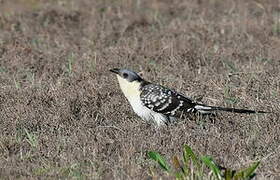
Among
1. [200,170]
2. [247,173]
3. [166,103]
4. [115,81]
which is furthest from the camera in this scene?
[115,81]

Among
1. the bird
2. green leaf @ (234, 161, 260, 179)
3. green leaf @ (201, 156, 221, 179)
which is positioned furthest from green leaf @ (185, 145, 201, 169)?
the bird

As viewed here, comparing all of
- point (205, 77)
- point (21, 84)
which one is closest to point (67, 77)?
point (21, 84)

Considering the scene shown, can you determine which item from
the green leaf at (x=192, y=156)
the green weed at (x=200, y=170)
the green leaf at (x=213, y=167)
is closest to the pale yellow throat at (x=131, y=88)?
the green weed at (x=200, y=170)

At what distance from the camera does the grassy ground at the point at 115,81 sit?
5672 millimetres

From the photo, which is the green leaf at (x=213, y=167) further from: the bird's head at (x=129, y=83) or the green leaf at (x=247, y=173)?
the bird's head at (x=129, y=83)

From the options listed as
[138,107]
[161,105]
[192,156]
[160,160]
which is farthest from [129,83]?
[192,156]

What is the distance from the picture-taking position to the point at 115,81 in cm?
875

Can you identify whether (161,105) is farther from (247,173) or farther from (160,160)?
(247,173)

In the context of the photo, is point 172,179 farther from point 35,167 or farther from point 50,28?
point 50,28

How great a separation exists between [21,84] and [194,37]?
3741mm

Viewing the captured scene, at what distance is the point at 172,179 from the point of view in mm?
4828

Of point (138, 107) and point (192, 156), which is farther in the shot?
point (138, 107)

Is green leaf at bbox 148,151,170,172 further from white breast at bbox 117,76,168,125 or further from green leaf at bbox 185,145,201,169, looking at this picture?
white breast at bbox 117,76,168,125

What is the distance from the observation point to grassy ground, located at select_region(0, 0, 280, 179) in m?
5.67
